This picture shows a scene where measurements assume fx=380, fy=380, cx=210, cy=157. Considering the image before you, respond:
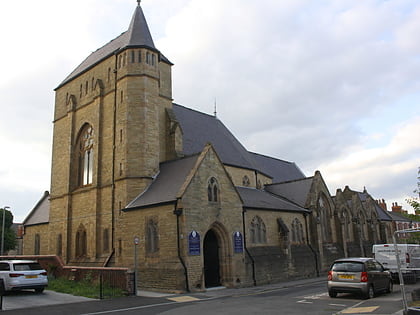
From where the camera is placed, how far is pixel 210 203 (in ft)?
72.7

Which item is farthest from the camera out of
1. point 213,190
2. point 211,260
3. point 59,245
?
point 59,245

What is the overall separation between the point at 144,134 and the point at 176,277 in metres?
10.4

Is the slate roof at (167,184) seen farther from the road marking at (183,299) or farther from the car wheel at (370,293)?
the car wheel at (370,293)

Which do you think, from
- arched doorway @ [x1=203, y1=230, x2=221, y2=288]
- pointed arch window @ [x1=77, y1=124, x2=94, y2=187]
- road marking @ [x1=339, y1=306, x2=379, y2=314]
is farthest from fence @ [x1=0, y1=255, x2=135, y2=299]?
road marking @ [x1=339, y1=306, x2=379, y2=314]

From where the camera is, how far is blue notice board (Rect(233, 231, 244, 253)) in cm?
2300

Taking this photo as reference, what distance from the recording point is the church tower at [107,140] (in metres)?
25.8

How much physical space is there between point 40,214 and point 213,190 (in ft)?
73.1

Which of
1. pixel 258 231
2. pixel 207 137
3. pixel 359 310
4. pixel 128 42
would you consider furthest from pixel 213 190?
pixel 128 42

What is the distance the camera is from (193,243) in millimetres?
20328

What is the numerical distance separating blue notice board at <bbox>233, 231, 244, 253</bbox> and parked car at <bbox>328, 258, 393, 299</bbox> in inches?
300

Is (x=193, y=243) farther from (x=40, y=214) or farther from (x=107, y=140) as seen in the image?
(x=40, y=214)

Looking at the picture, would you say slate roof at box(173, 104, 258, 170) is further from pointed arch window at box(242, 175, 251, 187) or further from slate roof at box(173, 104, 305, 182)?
pointed arch window at box(242, 175, 251, 187)

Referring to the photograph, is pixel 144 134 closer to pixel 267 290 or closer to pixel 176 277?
pixel 176 277


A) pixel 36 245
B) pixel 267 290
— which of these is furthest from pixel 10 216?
pixel 267 290
